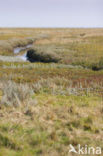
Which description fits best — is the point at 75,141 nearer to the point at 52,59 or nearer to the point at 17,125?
the point at 17,125

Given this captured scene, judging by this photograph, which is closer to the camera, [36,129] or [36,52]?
[36,129]

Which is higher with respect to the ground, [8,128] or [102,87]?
[8,128]

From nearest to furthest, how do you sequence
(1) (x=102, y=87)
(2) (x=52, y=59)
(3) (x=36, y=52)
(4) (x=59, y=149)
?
1. (4) (x=59, y=149)
2. (1) (x=102, y=87)
3. (2) (x=52, y=59)
4. (3) (x=36, y=52)

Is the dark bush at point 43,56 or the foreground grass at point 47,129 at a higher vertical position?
the foreground grass at point 47,129

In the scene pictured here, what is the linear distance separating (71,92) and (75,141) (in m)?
6.12

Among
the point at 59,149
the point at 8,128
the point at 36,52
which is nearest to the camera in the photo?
the point at 59,149

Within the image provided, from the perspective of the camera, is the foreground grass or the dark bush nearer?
the foreground grass

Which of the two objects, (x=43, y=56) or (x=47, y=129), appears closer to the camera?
(x=47, y=129)

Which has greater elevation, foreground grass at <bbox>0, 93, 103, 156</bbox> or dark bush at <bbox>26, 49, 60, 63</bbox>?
foreground grass at <bbox>0, 93, 103, 156</bbox>

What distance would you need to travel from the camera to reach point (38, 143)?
16.9 ft

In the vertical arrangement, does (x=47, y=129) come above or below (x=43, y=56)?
above

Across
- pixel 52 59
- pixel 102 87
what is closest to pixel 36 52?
pixel 52 59

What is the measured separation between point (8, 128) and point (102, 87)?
829cm

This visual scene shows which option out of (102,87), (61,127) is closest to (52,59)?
(102,87)
